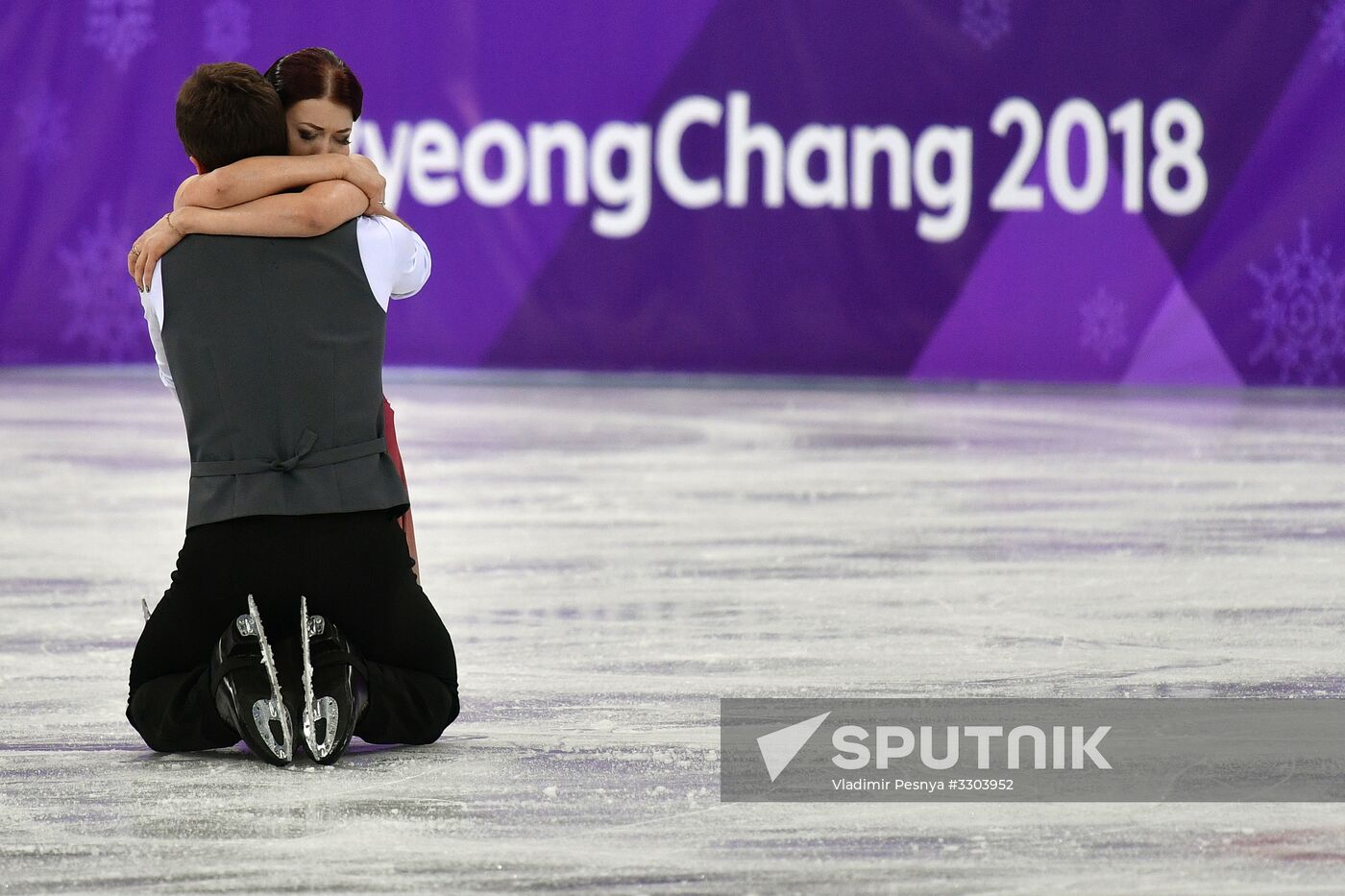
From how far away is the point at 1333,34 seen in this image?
→ 10.0 m

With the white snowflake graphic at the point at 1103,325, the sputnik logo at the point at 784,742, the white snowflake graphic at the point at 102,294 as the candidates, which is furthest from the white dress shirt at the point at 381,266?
the white snowflake graphic at the point at 102,294

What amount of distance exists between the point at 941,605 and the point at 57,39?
758 cm

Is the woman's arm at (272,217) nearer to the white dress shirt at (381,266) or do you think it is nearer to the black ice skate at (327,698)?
the white dress shirt at (381,266)

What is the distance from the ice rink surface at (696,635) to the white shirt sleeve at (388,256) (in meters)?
0.65

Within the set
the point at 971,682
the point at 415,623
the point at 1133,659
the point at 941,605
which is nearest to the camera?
the point at 415,623

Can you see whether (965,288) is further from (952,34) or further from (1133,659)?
(1133,659)

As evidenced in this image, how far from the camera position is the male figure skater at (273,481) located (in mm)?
2873

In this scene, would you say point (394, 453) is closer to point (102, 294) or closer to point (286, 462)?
point (286, 462)

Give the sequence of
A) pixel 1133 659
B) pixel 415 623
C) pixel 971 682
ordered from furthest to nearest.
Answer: pixel 1133 659 → pixel 971 682 → pixel 415 623

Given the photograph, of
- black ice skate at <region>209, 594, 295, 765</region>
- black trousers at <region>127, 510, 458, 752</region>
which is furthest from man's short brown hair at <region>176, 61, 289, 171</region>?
black ice skate at <region>209, 594, 295, 765</region>

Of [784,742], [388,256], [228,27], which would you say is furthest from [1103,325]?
[388,256]

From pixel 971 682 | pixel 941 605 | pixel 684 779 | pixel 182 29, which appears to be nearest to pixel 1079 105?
pixel 182 29

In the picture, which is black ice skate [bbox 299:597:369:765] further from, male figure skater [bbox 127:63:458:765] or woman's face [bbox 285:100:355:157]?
woman's face [bbox 285:100:355:157]

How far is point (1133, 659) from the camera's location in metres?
3.66
